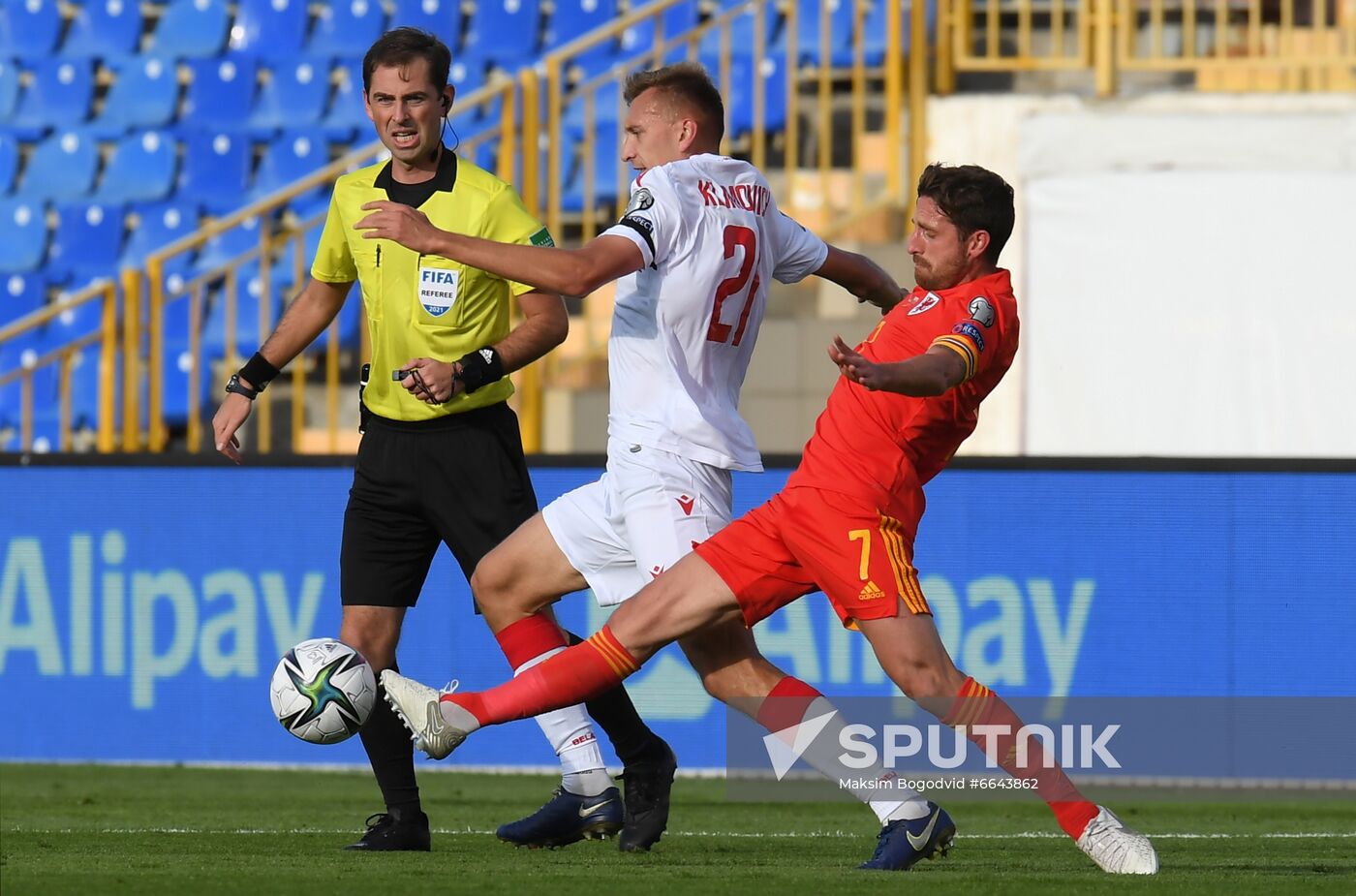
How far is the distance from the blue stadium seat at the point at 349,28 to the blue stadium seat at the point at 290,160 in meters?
0.73

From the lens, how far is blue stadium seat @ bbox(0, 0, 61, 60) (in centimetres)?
1616

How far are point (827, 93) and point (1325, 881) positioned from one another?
287 inches

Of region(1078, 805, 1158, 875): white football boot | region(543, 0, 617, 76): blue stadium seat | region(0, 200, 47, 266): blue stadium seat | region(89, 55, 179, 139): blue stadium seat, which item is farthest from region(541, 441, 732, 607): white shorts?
region(89, 55, 179, 139): blue stadium seat

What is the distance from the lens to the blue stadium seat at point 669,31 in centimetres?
1311

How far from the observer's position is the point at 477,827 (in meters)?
6.70

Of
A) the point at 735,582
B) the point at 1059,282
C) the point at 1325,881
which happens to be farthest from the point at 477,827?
the point at 1059,282

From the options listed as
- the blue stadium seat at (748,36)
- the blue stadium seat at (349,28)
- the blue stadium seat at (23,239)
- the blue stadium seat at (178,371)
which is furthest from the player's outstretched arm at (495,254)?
the blue stadium seat at (23,239)

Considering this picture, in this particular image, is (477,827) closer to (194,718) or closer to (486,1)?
(194,718)

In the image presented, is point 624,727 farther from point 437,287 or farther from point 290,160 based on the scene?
point 290,160

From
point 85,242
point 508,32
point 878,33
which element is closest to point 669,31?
Answer: point 878,33

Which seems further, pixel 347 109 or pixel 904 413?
pixel 347 109

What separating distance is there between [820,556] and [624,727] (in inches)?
40.1

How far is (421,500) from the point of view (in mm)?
5660

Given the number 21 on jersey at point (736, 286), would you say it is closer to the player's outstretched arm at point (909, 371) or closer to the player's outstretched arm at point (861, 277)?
the player's outstretched arm at point (861, 277)
